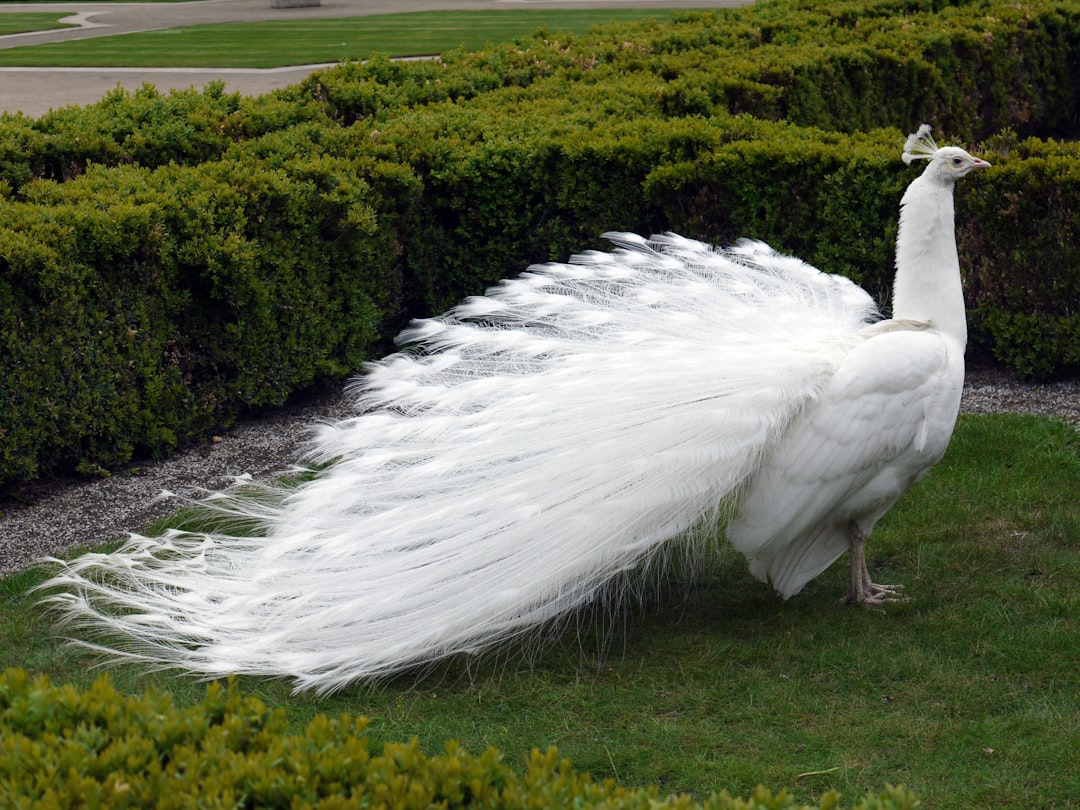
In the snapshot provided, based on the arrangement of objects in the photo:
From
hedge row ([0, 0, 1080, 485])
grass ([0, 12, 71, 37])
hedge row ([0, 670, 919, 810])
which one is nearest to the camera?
hedge row ([0, 670, 919, 810])

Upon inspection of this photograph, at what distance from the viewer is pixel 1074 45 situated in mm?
16188

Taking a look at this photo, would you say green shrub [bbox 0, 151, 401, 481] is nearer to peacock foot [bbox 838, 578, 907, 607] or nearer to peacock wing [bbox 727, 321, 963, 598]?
peacock wing [bbox 727, 321, 963, 598]

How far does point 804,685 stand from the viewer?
4875 millimetres

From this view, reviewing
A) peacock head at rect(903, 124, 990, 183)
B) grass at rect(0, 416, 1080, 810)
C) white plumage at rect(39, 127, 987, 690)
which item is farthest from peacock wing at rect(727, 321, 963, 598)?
peacock head at rect(903, 124, 990, 183)

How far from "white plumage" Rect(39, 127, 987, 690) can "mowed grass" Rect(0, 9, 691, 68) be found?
Result: 1591cm

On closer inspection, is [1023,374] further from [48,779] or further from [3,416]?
[48,779]

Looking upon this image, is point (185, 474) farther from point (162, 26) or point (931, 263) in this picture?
point (162, 26)

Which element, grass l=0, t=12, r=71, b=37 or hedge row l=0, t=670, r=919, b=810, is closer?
hedge row l=0, t=670, r=919, b=810

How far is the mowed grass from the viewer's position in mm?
22609

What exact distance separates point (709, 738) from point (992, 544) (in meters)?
2.13

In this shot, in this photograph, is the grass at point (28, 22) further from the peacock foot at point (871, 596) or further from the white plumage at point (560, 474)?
the peacock foot at point (871, 596)

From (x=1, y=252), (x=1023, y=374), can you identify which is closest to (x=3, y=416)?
(x=1, y=252)

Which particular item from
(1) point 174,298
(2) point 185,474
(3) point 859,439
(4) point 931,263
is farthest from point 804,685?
(1) point 174,298

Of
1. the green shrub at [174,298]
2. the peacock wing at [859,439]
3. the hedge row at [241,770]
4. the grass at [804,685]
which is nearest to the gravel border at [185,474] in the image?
the green shrub at [174,298]
